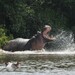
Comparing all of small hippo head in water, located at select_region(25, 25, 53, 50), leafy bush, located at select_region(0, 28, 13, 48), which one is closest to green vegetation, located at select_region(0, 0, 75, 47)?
leafy bush, located at select_region(0, 28, 13, 48)

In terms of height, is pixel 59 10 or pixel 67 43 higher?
pixel 59 10

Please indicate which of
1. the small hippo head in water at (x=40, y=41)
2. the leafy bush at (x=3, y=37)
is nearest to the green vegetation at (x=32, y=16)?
the leafy bush at (x=3, y=37)

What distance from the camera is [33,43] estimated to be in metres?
34.5

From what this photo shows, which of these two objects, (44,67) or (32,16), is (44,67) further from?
(32,16)

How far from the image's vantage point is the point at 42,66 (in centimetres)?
2255

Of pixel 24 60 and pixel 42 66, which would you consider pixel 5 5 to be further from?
pixel 42 66

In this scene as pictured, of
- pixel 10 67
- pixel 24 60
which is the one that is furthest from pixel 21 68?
pixel 24 60

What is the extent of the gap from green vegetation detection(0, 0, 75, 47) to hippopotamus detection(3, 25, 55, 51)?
208 cm

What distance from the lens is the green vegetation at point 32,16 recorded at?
39281 millimetres

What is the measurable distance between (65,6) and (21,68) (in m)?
21.4

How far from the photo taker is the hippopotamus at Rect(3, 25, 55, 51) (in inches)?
1347

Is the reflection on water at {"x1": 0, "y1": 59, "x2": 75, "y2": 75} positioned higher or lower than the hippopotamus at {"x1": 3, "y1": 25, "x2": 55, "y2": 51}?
lower

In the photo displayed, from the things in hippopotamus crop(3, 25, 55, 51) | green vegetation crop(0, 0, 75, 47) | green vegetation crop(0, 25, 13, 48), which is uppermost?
green vegetation crop(0, 0, 75, 47)

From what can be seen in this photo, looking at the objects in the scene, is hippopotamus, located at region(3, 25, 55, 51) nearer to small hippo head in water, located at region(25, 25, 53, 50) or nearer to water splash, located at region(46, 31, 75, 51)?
small hippo head in water, located at region(25, 25, 53, 50)
